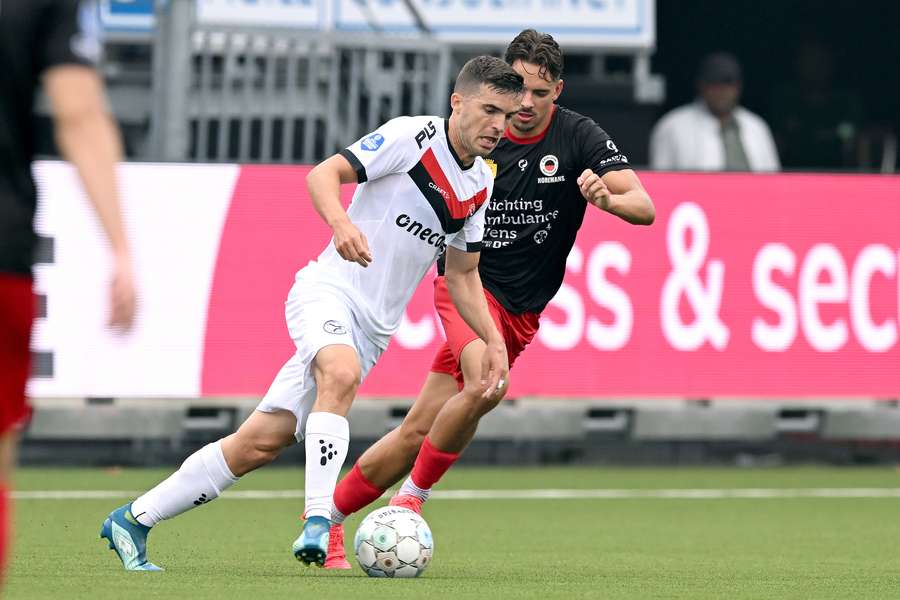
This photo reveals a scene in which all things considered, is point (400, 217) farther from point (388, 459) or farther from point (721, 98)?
point (721, 98)

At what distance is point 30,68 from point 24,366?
2.06ft

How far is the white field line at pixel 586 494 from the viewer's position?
38.0 feet

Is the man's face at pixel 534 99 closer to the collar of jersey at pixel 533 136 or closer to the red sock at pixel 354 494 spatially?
the collar of jersey at pixel 533 136

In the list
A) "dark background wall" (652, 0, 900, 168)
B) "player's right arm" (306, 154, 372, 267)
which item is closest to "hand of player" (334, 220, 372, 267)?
"player's right arm" (306, 154, 372, 267)

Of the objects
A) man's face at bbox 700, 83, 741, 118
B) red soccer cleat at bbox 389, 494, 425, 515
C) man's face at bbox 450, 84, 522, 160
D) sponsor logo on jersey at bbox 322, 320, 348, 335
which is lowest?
red soccer cleat at bbox 389, 494, 425, 515

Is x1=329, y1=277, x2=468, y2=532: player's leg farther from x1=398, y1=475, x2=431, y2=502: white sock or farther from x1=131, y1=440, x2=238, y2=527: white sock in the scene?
x1=131, y1=440, x2=238, y2=527: white sock

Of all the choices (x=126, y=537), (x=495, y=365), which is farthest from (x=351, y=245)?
(x=126, y=537)

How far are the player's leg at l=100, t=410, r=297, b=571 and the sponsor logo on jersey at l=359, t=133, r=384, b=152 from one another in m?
1.07

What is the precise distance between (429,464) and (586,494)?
12.9ft

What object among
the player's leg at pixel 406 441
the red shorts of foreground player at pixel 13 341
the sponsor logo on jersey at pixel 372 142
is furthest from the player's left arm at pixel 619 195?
the red shorts of foreground player at pixel 13 341

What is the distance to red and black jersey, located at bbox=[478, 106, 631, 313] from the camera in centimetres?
882

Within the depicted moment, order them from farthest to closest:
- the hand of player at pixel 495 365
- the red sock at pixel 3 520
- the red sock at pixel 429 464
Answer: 1. the red sock at pixel 429 464
2. the hand of player at pixel 495 365
3. the red sock at pixel 3 520

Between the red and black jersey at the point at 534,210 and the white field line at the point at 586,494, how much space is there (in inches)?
124

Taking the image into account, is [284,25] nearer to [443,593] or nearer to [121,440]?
[121,440]
